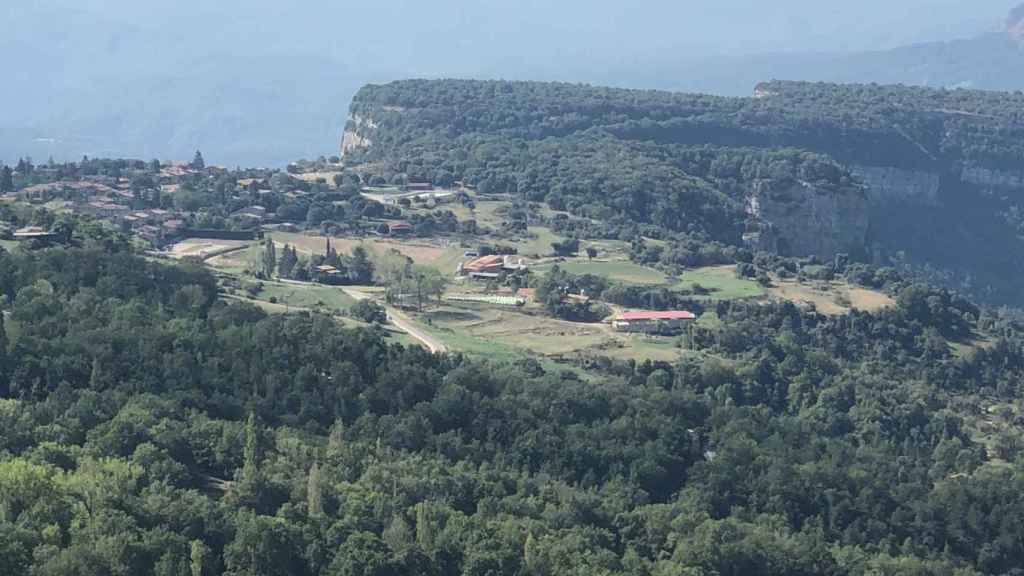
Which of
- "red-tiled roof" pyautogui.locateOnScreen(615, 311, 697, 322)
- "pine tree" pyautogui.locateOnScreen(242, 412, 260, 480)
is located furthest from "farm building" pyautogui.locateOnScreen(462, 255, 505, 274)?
"pine tree" pyautogui.locateOnScreen(242, 412, 260, 480)

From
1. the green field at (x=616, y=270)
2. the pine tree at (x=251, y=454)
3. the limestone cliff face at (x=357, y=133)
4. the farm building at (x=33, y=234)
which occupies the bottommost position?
the green field at (x=616, y=270)

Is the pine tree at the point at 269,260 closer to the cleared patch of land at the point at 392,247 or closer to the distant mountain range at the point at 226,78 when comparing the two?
the cleared patch of land at the point at 392,247

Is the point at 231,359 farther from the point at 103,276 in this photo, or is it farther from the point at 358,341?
the point at 103,276

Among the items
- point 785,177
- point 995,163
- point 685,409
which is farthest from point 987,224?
point 685,409

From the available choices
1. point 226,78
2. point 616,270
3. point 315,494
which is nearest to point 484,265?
point 616,270

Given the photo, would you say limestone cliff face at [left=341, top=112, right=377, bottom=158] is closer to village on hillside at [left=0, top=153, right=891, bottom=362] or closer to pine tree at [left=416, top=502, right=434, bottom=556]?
village on hillside at [left=0, top=153, right=891, bottom=362]

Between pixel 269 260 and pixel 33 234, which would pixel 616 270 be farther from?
pixel 33 234

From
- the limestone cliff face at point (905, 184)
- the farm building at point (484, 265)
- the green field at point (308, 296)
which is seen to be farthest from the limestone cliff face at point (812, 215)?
the green field at point (308, 296)
